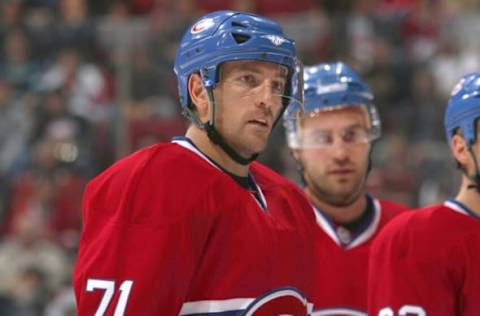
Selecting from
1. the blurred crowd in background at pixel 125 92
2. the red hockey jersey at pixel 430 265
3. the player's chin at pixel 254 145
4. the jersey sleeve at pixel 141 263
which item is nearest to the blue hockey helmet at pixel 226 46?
the player's chin at pixel 254 145

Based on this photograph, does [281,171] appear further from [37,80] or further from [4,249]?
[37,80]

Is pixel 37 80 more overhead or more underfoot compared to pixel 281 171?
more overhead

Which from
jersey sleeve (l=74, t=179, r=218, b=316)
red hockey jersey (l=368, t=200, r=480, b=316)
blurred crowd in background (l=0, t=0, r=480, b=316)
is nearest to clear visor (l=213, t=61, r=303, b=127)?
jersey sleeve (l=74, t=179, r=218, b=316)

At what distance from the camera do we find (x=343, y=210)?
3.77m

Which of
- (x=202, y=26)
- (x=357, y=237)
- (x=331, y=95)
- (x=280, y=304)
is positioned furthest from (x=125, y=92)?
(x=280, y=304)

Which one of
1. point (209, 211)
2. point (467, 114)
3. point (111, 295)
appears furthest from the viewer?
point (467, 114)

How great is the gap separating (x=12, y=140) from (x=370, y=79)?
2.20 meters

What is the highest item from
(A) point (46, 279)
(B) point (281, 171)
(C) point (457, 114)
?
(C) point (457, 114)

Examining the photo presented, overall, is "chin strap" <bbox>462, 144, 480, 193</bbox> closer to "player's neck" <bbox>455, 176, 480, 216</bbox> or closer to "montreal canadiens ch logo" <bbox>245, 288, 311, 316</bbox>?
"player's neck" <bbox>455, 176, 480, 216</bbox>

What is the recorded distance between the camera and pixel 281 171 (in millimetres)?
6312

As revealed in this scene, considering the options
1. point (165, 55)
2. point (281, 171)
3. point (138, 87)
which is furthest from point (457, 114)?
point (165, 55)

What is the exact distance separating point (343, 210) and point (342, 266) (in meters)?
0.21

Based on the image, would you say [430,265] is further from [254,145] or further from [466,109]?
[254,145]

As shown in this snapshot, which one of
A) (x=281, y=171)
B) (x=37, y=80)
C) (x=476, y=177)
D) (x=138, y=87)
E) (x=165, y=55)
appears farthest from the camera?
(x=37, y=80)
